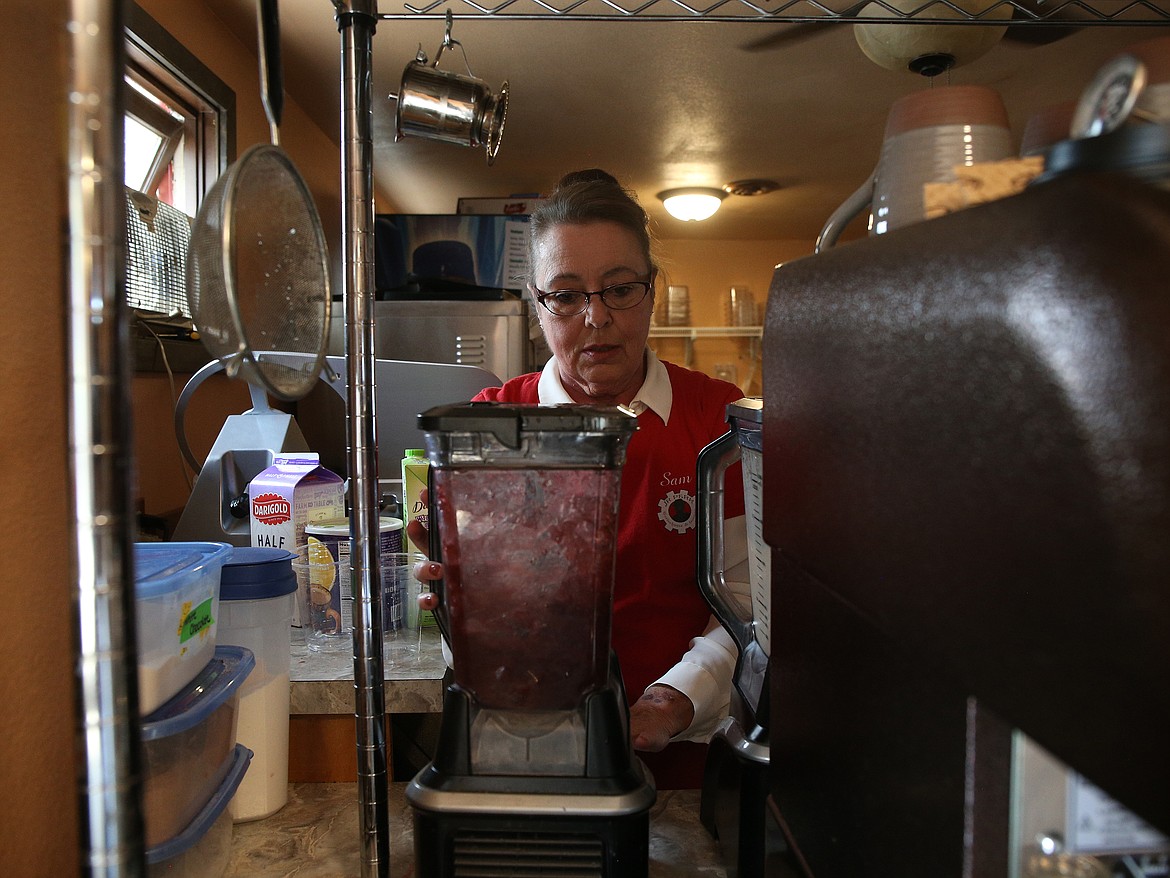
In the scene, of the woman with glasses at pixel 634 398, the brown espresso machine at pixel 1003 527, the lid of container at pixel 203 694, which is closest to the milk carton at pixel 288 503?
the woman with glasses at pixel 634 398

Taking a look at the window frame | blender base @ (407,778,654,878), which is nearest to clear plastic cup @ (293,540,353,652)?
blender base @ (407,778,654,878)

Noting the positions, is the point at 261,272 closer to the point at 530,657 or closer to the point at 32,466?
the point at 32,466

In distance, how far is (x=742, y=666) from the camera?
0.75 meters

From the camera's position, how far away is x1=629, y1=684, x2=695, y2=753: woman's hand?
3.09ft

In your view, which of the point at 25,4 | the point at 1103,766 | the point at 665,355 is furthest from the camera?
the point at 665,355

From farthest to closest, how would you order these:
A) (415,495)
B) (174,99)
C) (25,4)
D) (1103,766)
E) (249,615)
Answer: (174,99)
(415,495)
(249,615)
(25,4)
(1103,766)

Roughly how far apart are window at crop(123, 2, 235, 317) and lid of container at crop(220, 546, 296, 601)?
83cm

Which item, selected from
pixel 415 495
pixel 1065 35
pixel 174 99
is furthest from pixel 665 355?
pixel 415 495

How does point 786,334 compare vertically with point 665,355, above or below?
below

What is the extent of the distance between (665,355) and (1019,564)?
242 inches

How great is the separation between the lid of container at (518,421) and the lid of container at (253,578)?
366mm

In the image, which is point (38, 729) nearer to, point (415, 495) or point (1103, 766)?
point (1103, 766)

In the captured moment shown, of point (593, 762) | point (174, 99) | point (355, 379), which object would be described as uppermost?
point (174, 99)

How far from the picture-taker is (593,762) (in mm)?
564
